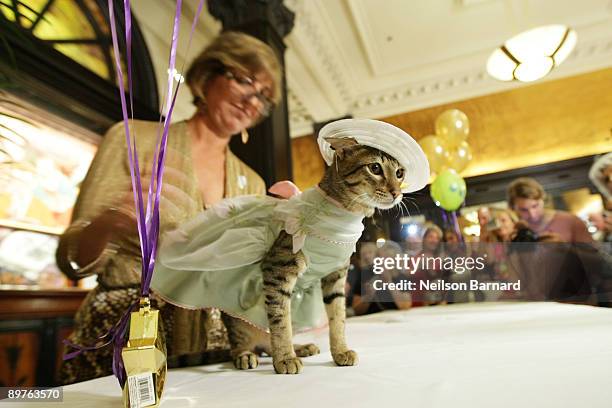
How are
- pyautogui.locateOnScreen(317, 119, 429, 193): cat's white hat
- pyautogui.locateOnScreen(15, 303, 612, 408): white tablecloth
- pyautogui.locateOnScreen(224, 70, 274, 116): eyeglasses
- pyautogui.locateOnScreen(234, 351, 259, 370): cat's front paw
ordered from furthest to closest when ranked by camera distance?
pyautogui.locateOnScreen(224, 70, 274, 116): eyeglasses < pyautogui.locateOnScreen(234, 351, 259, 370): cat's front paw < pyautogui.locateOnScreen(317, 119, 429, 193): cat's white hat < pyautogui.locateOnScreen(15, 303, 612, 408): white tablecloth

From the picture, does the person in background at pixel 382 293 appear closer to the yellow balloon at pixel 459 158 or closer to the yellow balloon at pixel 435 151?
the yellow balloon at pixel 435 151

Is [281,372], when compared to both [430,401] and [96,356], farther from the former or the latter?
[96,356]

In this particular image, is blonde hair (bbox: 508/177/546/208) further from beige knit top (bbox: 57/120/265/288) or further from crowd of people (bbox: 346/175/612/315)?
beige knit top (bbox: 57/120/265/288)

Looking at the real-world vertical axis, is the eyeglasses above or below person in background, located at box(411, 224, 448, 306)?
above

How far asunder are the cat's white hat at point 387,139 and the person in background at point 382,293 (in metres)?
0.20

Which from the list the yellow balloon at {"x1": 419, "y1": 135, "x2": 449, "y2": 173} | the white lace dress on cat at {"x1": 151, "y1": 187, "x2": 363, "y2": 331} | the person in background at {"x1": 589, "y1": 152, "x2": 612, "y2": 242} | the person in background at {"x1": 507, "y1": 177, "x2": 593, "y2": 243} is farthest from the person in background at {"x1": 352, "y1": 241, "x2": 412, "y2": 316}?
the person in background at {"x1": 589, "y1": 152, "x2": 612, "y2": 242}

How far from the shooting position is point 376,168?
54 cm

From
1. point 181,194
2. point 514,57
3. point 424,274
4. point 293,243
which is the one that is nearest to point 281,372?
point 293,243

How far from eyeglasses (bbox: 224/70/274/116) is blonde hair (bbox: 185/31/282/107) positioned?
2cm

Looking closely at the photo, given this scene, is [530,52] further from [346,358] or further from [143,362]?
[143,362]

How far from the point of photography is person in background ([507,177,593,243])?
108 centimetres

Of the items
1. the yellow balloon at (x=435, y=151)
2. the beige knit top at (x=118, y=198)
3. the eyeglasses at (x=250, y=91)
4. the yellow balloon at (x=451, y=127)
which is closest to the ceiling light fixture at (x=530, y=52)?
the yellow balloon at (x=451, y=127)

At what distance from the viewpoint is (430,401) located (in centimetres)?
35

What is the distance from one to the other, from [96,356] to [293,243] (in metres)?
0.68
